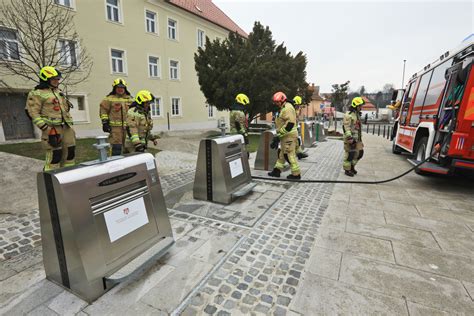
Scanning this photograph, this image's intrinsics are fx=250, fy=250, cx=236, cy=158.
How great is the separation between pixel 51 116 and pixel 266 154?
194 inches

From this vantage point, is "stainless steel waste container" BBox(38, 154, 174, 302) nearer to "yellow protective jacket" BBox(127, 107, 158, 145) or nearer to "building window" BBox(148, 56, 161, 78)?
"yellow protective jacket" BBox(127, 107, 158, 145)

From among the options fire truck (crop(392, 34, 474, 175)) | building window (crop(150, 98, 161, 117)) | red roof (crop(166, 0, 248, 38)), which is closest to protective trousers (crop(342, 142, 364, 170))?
fire truck (crop(392, 34, 474, 175))

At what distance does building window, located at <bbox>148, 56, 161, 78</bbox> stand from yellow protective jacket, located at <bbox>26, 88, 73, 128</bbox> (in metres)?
16.0

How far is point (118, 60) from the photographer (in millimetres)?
16922

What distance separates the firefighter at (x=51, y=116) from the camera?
405cm

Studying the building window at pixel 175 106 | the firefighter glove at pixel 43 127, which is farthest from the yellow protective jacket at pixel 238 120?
the building window at pixel 175 106

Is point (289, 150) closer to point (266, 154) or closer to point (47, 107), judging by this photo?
point (266, 154)

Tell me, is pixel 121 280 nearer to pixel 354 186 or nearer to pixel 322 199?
pixel 322 199

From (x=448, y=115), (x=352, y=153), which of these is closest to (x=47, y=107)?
(x=352, y=153)

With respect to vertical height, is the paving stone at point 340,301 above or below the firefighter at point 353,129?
below

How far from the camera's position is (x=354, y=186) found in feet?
18.6

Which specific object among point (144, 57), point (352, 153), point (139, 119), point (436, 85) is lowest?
point (352, 153)

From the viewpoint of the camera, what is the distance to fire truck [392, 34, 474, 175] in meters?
4.54

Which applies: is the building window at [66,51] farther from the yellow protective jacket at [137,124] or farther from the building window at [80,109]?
the yellow protective jacket at [137,124]
